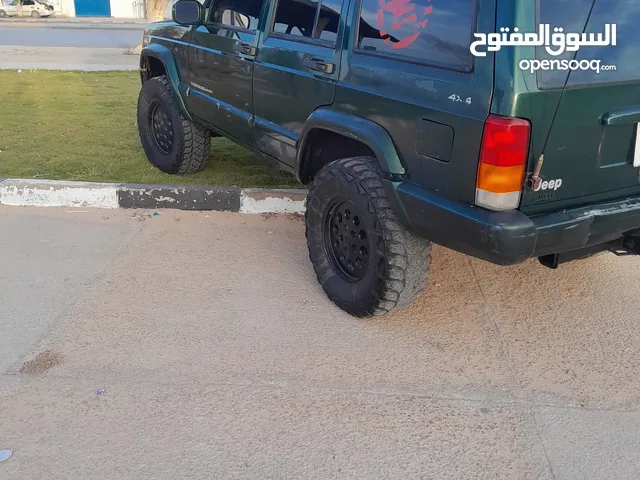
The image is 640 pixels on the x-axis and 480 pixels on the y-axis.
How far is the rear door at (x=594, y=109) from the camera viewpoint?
2719 millimetres

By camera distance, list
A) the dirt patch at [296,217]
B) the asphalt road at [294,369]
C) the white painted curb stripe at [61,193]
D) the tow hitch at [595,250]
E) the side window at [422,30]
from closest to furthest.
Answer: the asphalt road at [294,369] → the side window at [422,30] → the tow hitch at [595,250] → the dirt patch at [296,217] → the white painted curb stripe at [61,193]

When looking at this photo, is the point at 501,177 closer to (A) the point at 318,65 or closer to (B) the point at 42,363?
(A) the point at 318,65

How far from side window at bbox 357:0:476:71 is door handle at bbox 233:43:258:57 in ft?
3.62

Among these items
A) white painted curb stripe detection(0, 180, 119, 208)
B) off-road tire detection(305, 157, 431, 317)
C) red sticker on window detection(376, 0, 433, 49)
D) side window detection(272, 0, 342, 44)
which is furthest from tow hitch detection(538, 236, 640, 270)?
white painted curb stripe detection(0, 180, 119, 208)

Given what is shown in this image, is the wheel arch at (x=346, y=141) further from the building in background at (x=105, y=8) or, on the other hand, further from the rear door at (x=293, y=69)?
the building in background at (x=105, y=8)

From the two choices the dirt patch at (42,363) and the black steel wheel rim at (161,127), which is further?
the black steel wheel rim at (161,127)

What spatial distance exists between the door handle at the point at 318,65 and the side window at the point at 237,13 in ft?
2.53

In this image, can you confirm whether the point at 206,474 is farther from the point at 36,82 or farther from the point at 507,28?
the point at 36,82

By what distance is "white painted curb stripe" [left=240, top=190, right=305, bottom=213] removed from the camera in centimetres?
517

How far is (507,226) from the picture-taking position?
271 cm

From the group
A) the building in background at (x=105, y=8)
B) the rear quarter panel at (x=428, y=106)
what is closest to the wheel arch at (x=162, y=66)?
the rear quarter panel at (x=428, y=106)

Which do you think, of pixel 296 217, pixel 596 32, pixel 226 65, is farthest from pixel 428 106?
pixel 296 217

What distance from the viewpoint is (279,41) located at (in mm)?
4004

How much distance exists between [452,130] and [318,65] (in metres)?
1.11
